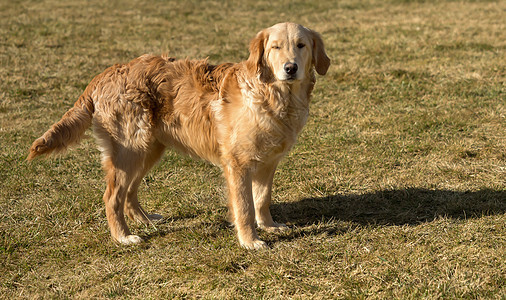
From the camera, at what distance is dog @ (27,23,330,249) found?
12.6 ft

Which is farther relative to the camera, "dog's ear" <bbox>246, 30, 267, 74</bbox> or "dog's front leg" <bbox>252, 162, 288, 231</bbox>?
"dog's front leg" <bbox>252, 162, 288, 231</bbox>

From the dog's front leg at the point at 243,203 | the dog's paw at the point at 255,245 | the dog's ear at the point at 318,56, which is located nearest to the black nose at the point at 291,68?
the dog's ear at the point at 318,56

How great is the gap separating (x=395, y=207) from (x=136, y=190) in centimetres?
229

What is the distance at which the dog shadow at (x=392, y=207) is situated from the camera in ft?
14.2

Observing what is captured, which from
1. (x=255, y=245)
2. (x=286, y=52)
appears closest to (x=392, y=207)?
(x=255, y=245)

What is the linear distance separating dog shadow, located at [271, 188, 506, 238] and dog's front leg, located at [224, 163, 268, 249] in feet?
1.85

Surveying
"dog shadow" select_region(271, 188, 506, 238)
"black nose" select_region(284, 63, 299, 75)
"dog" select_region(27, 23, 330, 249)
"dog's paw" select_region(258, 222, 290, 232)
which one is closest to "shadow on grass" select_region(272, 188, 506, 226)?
"dog shadow" select_region(271, 188, 506, 238)

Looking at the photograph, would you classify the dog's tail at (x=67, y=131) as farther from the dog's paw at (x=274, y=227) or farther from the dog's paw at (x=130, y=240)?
the dog's paw at (x=274, y=227)

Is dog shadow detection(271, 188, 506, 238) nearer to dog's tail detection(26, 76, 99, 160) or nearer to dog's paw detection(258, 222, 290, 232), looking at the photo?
dog's paw detection(258, 222, 290, 232)

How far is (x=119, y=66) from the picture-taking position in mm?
4270

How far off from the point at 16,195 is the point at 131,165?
5.54 feet

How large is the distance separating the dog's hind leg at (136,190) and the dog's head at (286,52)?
46.6 inches

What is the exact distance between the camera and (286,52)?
3.72 m

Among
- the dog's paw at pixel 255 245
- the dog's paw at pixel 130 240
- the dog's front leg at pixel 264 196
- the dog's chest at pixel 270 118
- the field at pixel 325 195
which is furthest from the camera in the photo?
the dog's front leg at pixel 264 196
